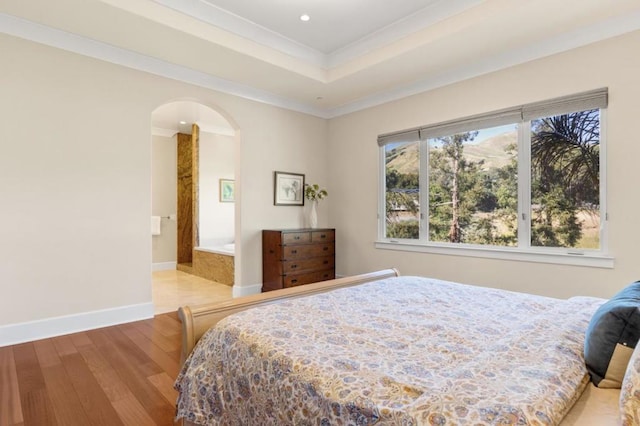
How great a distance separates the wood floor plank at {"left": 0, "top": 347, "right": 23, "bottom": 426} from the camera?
6.05 feet

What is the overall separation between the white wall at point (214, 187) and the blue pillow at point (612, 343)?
245 inches

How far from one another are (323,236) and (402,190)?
1269 millimetres

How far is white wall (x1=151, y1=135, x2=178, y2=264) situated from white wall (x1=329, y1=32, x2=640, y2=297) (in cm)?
362

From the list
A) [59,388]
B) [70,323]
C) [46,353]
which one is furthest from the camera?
[70,323]

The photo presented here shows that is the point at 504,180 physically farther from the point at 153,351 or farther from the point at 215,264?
the point at 215,264

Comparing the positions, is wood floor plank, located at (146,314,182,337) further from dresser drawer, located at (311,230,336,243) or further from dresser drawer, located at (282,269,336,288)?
dresser drawer, located at (311,230,336,243)

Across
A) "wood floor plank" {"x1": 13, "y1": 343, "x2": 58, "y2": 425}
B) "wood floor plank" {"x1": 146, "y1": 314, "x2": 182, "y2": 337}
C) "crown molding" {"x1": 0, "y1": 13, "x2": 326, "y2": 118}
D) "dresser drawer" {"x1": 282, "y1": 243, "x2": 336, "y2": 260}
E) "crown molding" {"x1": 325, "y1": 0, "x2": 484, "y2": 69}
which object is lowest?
"wood floor plank" {"x1": 146, "y1": 314, "x2": 182, "y2": 337}

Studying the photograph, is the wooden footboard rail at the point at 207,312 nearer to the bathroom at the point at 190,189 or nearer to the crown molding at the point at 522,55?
the crown molding at the point at 522,55

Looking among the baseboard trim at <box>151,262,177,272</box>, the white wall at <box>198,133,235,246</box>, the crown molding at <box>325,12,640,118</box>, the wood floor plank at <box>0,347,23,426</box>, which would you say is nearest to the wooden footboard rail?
the wood floor plank at <box>0,347,23,426</box>

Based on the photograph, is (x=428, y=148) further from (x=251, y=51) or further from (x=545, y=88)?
(x=251, y=51)

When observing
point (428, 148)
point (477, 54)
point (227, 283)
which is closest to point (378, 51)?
point (477, 54)

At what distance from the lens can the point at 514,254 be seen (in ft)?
11.4

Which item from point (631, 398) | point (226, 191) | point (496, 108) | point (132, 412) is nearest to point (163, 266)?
point (226, 191)

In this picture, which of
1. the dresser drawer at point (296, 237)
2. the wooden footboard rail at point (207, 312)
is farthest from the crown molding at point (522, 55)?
the wooden footboard rail at point (207, 312)
